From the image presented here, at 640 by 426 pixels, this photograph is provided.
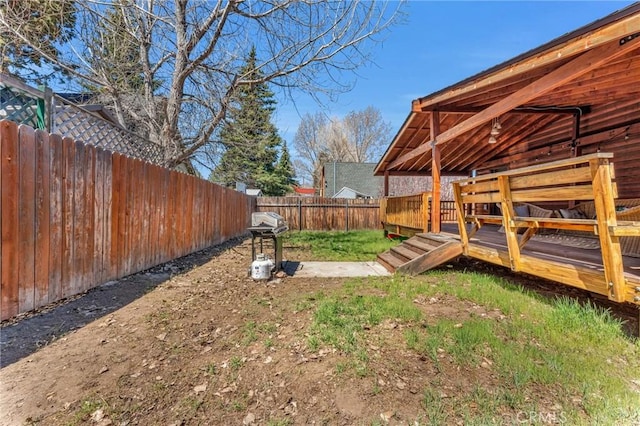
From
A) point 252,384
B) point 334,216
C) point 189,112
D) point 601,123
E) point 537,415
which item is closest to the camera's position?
point 537,415

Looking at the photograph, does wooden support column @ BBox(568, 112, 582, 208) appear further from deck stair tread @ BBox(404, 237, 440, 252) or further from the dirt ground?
the dirt ground

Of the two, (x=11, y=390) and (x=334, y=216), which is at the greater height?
(x=334, y=216)

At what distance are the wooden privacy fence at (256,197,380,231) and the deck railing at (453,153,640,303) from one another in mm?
10404

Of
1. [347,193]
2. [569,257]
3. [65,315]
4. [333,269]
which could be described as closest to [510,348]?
[569,257]

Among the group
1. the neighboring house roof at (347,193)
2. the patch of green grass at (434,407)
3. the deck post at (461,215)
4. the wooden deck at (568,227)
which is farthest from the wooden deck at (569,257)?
the neighboring house roof at (347,193)

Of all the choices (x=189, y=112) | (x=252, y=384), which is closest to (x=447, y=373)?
(x=252, y=384)

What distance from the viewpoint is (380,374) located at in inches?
88.0

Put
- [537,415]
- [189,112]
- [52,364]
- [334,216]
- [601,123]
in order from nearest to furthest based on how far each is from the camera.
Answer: [537,415] → [52,364] → [601,123] → [189,112] → [334,216]

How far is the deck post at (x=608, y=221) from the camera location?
8.48ft

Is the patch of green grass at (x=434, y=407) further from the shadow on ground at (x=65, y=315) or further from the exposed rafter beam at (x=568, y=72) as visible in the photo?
the exposed rafter beam at (x=568, y=72)

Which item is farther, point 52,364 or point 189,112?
point 189,112

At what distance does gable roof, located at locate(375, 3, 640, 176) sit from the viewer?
340cm

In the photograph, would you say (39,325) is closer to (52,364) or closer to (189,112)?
(52,364)

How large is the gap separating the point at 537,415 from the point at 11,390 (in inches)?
134
